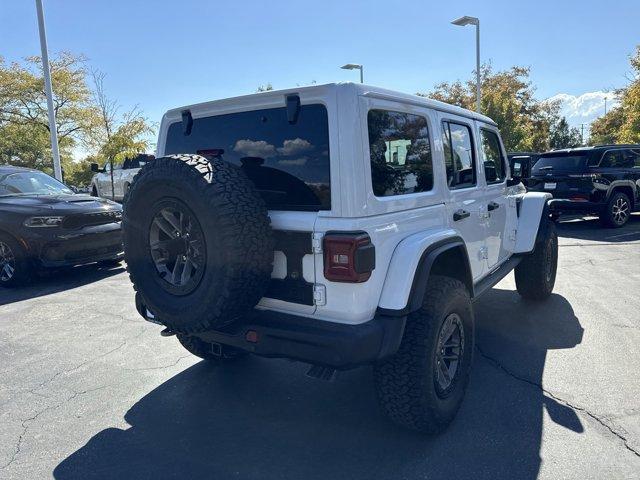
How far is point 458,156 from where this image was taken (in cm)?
356

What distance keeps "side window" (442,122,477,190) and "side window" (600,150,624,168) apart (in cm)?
827

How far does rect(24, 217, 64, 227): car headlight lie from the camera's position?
20.9ft

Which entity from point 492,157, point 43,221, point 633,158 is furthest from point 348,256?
point 633,158

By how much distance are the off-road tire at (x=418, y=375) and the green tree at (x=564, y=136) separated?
60.9m

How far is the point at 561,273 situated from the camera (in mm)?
6664

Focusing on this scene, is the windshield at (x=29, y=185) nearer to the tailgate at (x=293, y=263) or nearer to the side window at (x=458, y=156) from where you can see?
the tailgate at (x=293, y=263)

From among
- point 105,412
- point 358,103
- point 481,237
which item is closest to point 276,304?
point 358,103

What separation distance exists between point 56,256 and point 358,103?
555cm

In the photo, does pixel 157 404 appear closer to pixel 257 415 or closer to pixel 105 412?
pixel 105 412

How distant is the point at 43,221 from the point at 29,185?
4.12 ft

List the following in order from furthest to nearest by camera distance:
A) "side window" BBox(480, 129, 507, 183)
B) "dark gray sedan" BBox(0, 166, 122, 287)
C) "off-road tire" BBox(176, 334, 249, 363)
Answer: "dark gray sedan" BBox(0, 166, 122, 287)
"side window" BBox(480, 129, 507, 183)
"off-road tire" BBox(176, 334, 249, 363)

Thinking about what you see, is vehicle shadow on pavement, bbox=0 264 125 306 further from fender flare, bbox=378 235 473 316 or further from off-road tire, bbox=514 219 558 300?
off-road tire, bbox=514 219 558 300

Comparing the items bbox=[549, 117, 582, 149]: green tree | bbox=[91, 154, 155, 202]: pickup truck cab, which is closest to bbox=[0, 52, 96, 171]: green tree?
bbox=[91, 154, 155, 202]: pickup truck cab

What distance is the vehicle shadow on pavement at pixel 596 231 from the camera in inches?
369
